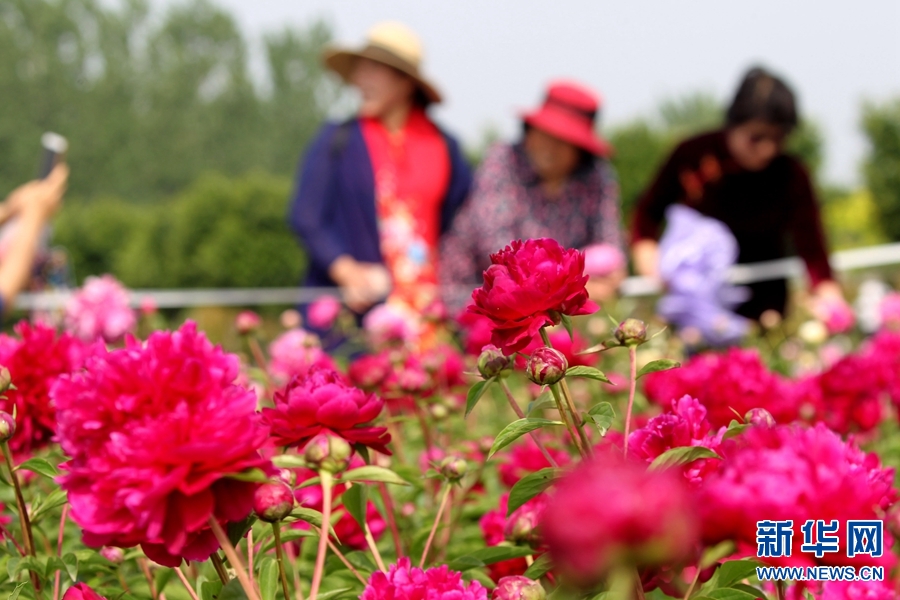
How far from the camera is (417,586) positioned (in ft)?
1.62

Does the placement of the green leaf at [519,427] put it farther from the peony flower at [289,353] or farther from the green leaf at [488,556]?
the peony flower at [289,353]

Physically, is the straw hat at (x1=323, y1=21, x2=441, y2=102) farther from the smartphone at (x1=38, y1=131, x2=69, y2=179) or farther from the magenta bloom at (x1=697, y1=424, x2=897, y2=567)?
the magenta bloom at (x1=697, y1=424, x2=897, y2=567)

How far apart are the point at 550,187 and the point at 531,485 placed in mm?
2019

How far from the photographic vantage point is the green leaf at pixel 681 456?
0.48 metres

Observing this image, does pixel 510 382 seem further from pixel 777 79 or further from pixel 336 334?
pixel 777 79

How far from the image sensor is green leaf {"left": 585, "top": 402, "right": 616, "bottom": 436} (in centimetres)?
53

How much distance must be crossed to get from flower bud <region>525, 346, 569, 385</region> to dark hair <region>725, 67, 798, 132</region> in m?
2.08

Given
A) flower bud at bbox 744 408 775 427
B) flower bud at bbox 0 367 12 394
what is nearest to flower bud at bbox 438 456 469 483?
flower bud at bbox 744 408 775 427

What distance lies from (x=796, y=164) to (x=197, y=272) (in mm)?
12453

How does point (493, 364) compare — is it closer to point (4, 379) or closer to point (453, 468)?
point (453, 468)

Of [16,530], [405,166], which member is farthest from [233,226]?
[16,530]

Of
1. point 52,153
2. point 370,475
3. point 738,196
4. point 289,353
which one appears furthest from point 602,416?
point 738,196

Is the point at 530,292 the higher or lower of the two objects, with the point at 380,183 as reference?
higher

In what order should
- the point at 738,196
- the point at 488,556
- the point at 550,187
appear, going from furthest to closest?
1. the point at 738,196
2. the point at 550,187
3. the point at 488,556
